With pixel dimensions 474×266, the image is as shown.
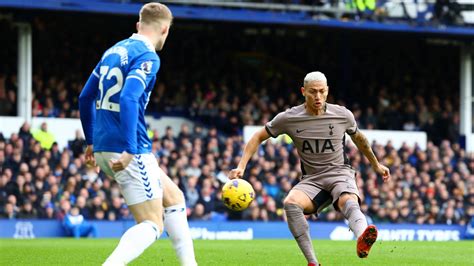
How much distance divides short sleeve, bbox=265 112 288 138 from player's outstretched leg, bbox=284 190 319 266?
0.72 metres

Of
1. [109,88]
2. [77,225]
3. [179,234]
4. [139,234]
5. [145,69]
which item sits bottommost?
[77,225]

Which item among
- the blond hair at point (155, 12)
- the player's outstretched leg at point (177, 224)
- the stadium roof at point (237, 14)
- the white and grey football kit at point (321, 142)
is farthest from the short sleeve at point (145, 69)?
the stadium roof at point (237, 14)

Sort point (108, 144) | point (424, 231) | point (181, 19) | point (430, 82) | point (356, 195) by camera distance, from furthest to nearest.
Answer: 1. point (430, 82)
2. point (181, 19)
3. point (424, 231)
4. point (356, 195)
5. point (108, 144)

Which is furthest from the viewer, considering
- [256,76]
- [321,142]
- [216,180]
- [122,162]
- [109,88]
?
[256,76]

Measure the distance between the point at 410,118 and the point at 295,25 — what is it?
5197 millimetres

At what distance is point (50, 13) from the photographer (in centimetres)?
2770

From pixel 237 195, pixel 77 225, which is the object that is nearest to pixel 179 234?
pixel 237 195

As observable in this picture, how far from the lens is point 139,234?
7.97m

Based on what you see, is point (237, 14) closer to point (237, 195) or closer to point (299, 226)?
point (237, 195)

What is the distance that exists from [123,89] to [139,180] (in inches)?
27.3

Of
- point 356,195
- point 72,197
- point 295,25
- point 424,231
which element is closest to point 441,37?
point 295,25

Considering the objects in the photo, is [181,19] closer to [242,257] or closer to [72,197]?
[72,197]

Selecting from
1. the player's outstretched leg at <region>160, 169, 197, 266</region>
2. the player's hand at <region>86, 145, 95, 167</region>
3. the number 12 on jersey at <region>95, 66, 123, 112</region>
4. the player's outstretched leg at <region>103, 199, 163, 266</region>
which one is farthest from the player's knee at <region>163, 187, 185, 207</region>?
the number 12 on jersey at <region>95, 66, 123, 112</region>

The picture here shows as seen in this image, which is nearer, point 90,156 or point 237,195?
point 90,156
